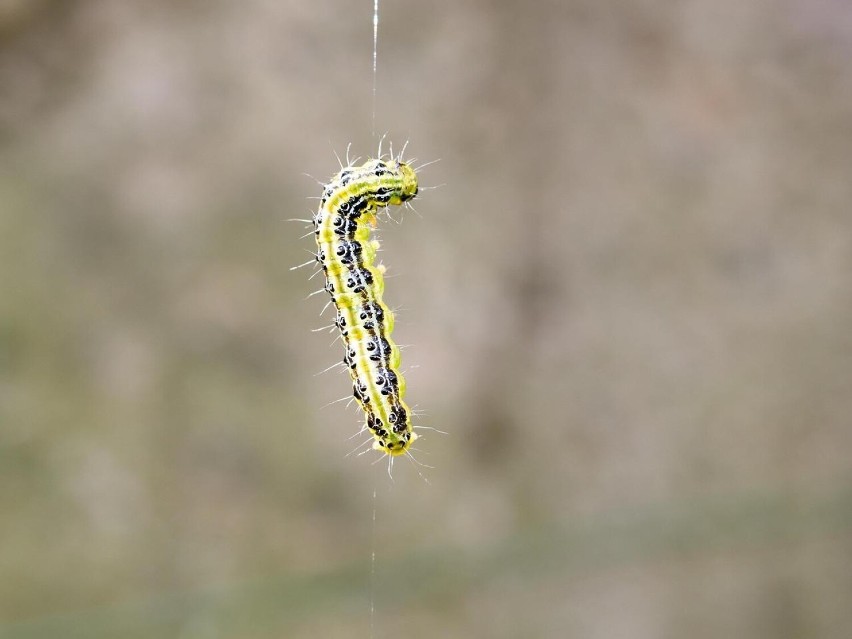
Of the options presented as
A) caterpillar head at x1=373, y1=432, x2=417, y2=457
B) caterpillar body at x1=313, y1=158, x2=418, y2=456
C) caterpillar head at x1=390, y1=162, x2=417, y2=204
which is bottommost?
caterpillar head at x1=373, y1=432, x2=417, y2=457

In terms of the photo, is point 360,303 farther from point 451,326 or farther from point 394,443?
point 451,326

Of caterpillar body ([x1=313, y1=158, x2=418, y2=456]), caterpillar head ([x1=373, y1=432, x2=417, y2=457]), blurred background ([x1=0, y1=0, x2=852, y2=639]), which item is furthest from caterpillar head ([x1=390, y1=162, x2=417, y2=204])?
blurred background ([x1=0, y1=0, x2=852, y2=639])

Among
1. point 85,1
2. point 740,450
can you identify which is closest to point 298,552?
point 740,450

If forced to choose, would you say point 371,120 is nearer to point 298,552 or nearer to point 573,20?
point 573,20

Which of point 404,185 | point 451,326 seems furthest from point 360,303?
point 451,326

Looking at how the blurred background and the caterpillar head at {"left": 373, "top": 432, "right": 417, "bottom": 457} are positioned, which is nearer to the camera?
the caterpillar head at {"left": 373, "top": 432, "right": 417, "bottom": 457}

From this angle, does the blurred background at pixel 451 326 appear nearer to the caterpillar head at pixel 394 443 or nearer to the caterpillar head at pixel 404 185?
the caterpillar head at pixel 404 185

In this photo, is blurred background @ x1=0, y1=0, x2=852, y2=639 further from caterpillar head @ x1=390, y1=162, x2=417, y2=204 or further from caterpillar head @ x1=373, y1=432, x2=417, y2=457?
caterpillar head @ x1=373, y1=432, x2=417, y2=457
